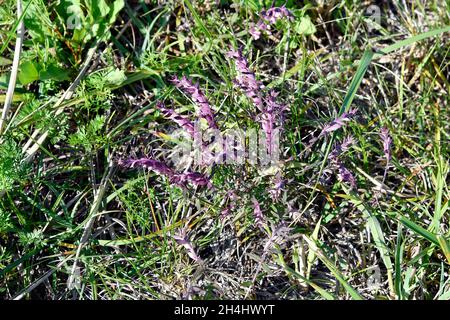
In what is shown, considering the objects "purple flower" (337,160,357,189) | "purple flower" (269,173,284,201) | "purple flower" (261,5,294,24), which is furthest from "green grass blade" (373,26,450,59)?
"purple flower" (269,173,284,201)

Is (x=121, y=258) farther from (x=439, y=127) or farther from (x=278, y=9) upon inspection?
(x=439, y=127)

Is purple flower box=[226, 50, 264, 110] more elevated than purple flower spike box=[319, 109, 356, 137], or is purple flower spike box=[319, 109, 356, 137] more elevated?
purple flower box=[226, 50, 264, 110]

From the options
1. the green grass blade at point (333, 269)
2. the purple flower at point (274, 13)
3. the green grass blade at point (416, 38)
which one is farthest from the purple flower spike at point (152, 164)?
the green grass blade at point (416, 38)

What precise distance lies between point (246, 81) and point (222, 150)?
281mm

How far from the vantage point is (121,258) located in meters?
2.51

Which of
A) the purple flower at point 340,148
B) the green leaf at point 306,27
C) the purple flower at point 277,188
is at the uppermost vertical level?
the green leaf at point 306,27

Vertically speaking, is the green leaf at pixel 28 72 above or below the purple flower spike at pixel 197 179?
above

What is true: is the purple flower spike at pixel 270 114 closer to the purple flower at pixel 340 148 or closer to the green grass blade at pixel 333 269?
the purple flower at pixel 340 148

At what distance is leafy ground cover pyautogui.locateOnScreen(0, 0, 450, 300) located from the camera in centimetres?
243

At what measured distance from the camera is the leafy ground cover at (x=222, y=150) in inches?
95.6

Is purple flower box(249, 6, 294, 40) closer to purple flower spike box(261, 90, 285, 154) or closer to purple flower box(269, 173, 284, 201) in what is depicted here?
purple flower spike box(261, 90, 285, 154)

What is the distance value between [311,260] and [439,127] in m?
0.81

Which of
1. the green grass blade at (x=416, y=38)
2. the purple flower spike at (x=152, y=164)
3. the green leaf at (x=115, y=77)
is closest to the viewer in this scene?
the purple flower spike at (x=152, y=164)

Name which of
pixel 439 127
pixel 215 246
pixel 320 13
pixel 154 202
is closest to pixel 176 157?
pixel 154 202
